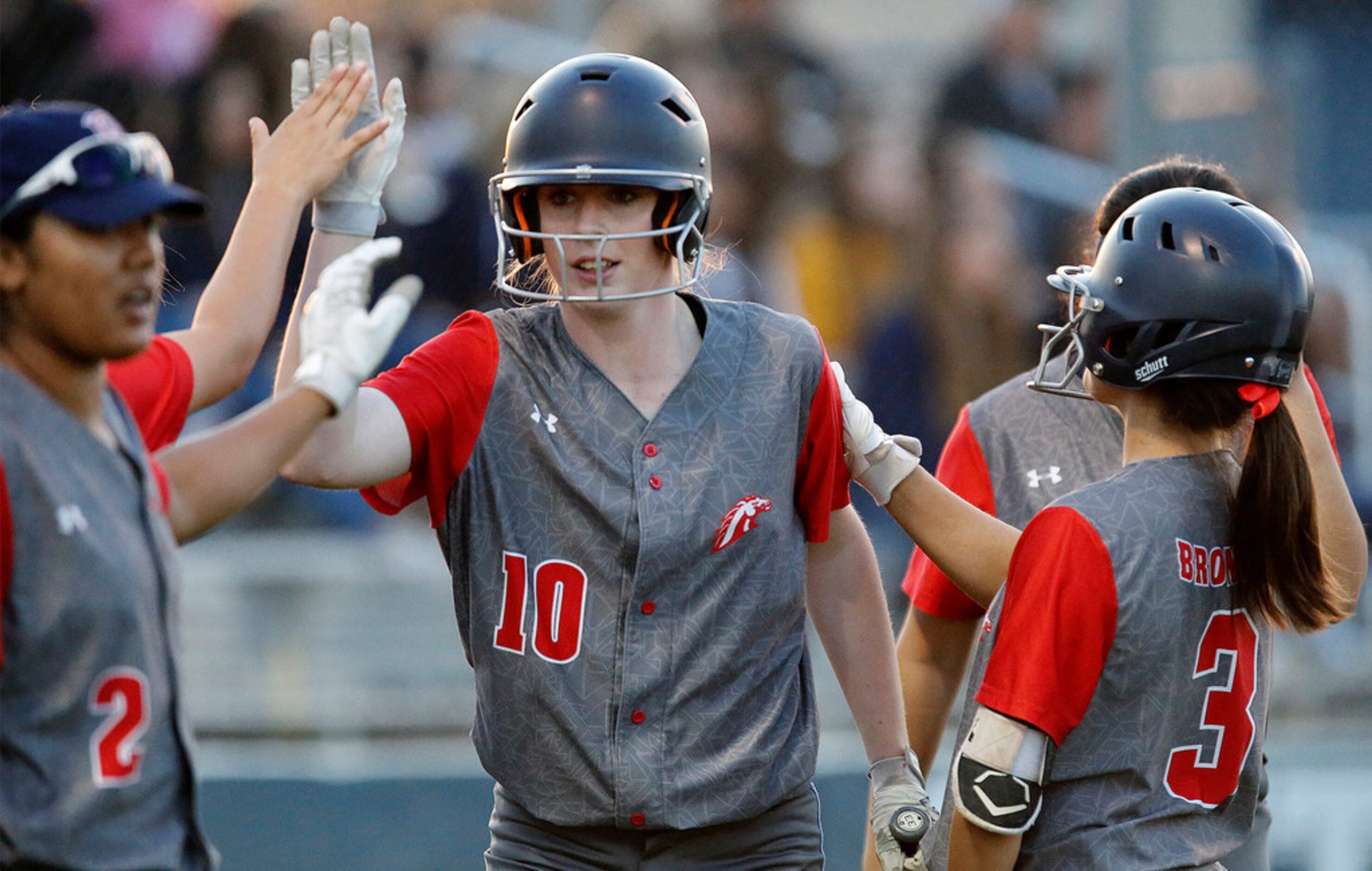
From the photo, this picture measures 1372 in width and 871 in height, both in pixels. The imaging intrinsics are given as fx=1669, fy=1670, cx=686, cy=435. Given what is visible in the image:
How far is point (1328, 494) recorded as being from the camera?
10.3 feet

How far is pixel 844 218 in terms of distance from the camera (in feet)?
24.6

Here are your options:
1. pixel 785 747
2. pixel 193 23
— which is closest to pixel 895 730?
pixel 785 747

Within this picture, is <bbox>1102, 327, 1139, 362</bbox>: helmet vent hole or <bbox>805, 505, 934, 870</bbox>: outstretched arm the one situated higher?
<bbox>1102, 327, 1139, 362</bbox>: helmet vent hole

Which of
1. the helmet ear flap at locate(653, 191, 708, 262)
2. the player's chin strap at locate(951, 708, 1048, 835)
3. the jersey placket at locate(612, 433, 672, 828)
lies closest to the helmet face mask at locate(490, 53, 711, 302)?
the helmet ear flap at locate(653, 191, 708, 262)

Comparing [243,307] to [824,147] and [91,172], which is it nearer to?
[91,172]

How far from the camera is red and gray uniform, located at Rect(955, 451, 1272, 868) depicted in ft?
8.82

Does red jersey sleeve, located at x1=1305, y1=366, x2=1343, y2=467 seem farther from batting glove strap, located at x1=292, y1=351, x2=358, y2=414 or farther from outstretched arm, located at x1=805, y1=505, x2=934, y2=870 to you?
batting glove strap, located at x1=292, y1=351, x2=358, y2=414

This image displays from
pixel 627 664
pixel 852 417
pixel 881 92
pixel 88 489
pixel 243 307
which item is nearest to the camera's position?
pixel 88 489

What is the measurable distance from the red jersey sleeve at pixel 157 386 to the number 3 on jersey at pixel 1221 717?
171 centimetres

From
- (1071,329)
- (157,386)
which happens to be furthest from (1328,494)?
(157,386)

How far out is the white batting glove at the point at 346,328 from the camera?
7.72ft

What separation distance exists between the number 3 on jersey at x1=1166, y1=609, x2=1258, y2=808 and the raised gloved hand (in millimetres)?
538

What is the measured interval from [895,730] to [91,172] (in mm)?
1930

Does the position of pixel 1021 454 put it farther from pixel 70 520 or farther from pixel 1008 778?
pixel 70 520
